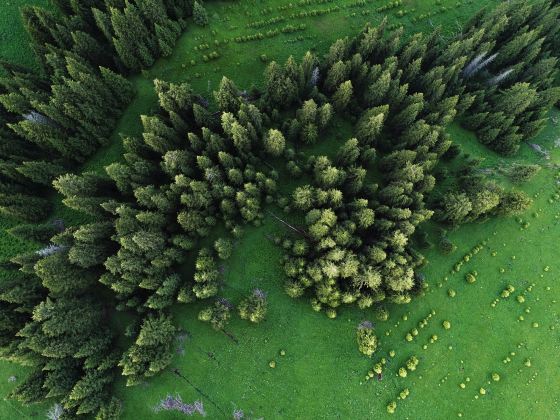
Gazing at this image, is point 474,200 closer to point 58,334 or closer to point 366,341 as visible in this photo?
point 366,341

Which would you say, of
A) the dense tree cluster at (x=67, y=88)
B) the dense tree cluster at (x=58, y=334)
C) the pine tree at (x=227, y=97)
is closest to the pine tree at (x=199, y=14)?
the dense tree cluster at (x=67, y=88)

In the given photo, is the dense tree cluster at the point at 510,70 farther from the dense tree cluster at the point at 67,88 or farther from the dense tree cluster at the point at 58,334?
the dense tree cluster at the point at 58,334

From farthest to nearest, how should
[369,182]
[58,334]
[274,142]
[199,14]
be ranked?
[199,14], [369,182], [274,142], [58,334]

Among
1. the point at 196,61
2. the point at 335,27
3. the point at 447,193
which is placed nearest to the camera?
the point at 447,193

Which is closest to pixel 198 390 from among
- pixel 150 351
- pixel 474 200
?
pixel 150 351

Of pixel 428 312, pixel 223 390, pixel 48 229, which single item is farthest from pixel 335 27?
pixel 223 390

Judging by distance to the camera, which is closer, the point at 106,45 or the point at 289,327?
the point at 289,327

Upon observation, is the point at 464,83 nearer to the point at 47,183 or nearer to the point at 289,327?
the point at 289,327
